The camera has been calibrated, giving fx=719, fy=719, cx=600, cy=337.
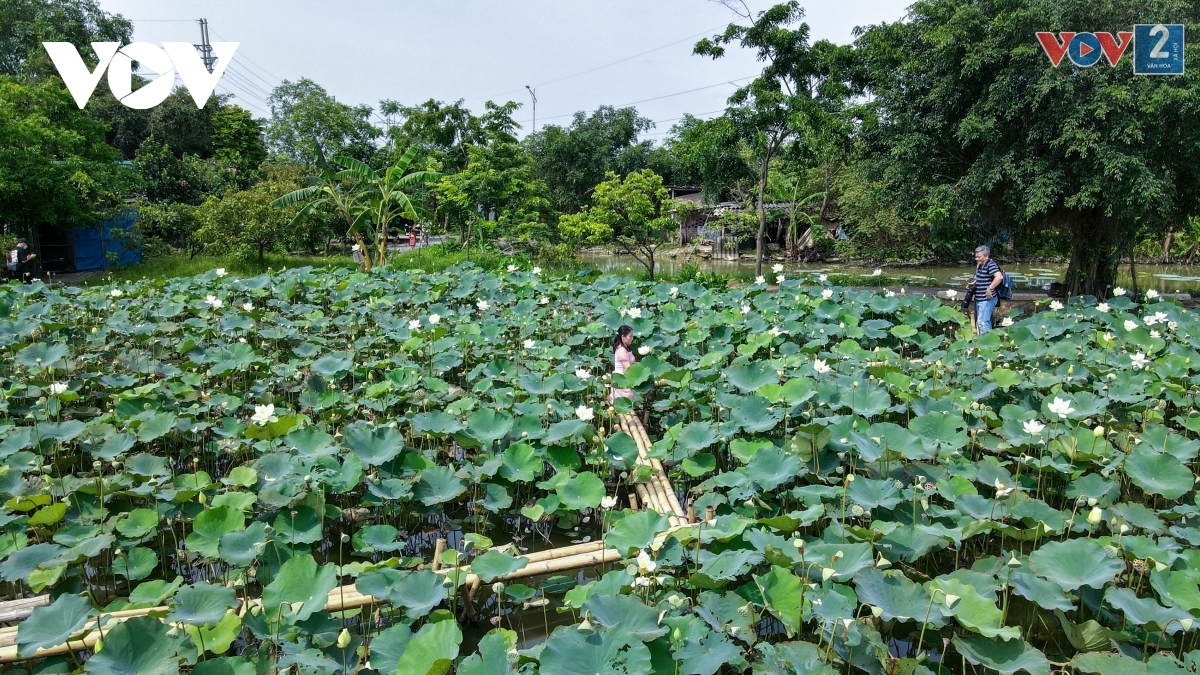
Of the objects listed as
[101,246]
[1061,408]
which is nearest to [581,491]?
[1061,408]

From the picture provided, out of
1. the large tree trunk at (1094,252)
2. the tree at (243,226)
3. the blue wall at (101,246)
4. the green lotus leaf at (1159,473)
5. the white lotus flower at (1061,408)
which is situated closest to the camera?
the green lotus leaf at (1159,473)

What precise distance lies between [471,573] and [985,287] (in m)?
6.48

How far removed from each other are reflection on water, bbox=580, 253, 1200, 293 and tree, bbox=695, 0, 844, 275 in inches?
113

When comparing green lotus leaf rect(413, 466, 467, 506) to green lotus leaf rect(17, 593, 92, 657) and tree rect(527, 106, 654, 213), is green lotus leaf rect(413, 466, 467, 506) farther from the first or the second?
tree rect(527, 106, 654, 213)

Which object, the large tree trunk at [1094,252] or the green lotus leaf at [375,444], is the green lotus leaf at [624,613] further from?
the large tree trunk at [1094,252]

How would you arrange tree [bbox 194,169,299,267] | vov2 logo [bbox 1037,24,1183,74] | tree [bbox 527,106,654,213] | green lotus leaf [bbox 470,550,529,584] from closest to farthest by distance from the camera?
green lotus leaf [bbox 470,550,529,584]
vov2 logo [bbox 1037,24,1183,74]
tree [bbox 194,169,299,267]
tree [bbox 527,106,654,213]

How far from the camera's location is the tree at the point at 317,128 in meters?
27.7

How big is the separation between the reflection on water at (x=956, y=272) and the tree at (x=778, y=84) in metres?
2.88

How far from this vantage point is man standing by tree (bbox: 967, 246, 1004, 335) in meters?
7.22

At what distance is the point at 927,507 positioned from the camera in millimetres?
2934

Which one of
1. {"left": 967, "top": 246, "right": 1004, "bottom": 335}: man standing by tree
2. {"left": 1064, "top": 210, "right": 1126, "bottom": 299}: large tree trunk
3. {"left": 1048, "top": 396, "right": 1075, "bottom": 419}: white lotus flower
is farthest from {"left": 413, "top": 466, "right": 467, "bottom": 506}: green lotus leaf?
{"left": 1064, "top": 210, "right": 1126, "bottom": 299}: large tree trunk

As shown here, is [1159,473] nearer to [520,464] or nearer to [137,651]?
[520,464]

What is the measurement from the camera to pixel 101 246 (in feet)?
56.8

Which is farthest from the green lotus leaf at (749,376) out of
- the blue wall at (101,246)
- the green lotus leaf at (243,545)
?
the blue wall at (101,246)
